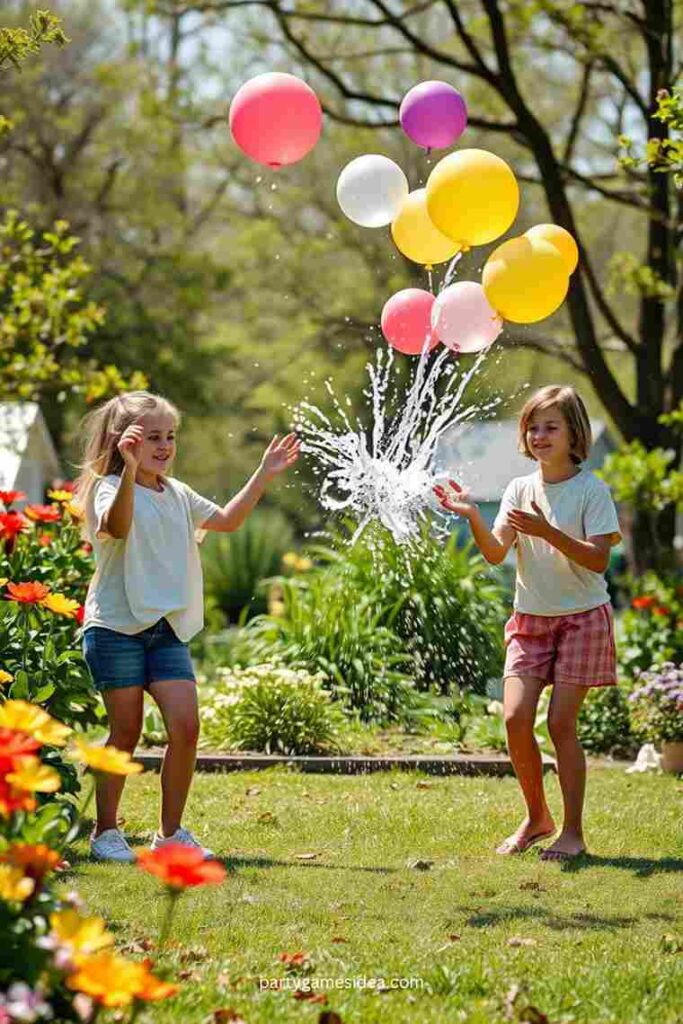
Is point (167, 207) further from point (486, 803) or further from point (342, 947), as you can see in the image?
point (342, 947)

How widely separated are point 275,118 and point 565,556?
72.0 inches

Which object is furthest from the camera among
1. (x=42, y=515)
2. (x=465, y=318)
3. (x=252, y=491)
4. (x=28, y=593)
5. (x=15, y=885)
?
(x=42, y=515)

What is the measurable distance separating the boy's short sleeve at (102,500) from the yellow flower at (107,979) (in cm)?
235

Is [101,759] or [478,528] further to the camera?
[478,528]

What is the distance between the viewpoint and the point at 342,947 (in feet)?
11.1

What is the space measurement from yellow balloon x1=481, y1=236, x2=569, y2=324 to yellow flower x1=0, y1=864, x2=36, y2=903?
2.88 metres

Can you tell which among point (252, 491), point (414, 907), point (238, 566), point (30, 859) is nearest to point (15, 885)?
point (30, 859)

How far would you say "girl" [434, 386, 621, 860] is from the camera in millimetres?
4582

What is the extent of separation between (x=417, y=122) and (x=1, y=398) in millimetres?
4556

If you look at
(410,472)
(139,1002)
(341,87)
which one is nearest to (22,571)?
(410,472)

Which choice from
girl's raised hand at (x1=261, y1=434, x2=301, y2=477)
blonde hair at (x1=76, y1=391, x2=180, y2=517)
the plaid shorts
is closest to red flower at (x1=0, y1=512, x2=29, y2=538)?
blonde hair at (x1=76, y1=391, x2=180, y2=517)

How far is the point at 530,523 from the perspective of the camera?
4469 mm

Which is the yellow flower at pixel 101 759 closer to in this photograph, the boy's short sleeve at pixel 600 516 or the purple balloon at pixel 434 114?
the boy's short sleeve at pixel 600 516

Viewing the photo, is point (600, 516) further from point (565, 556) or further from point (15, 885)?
point (15, 885)
